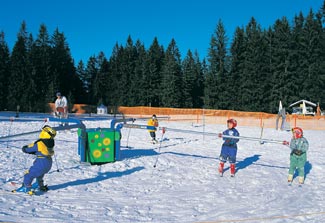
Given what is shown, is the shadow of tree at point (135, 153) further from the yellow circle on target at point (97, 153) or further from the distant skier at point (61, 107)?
the distant skier at point (61, 107)

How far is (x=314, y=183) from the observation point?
9516 mm

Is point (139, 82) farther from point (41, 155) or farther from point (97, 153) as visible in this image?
point (41, 155)

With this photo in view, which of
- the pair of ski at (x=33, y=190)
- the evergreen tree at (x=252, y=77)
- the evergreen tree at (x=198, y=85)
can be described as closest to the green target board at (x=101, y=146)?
the pair of ski at (x=33, y=190)

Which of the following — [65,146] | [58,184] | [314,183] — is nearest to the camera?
[58,184]

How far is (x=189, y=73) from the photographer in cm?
7762

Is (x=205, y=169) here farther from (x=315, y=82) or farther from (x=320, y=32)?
(x=320, y=32)

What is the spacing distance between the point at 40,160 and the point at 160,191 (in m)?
2.73

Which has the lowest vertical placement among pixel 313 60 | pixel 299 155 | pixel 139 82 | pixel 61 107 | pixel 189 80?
pixel 299 155

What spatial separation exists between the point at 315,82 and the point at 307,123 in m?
30.9

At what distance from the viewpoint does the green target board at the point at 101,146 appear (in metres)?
10.3

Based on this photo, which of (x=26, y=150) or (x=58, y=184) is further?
(x=58, y=184)

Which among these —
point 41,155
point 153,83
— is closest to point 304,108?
point 153,83

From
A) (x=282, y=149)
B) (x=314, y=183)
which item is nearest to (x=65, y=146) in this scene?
(x=314, y=183)

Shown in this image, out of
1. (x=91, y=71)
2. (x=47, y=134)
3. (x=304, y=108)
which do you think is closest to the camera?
(x=47, y=134)
